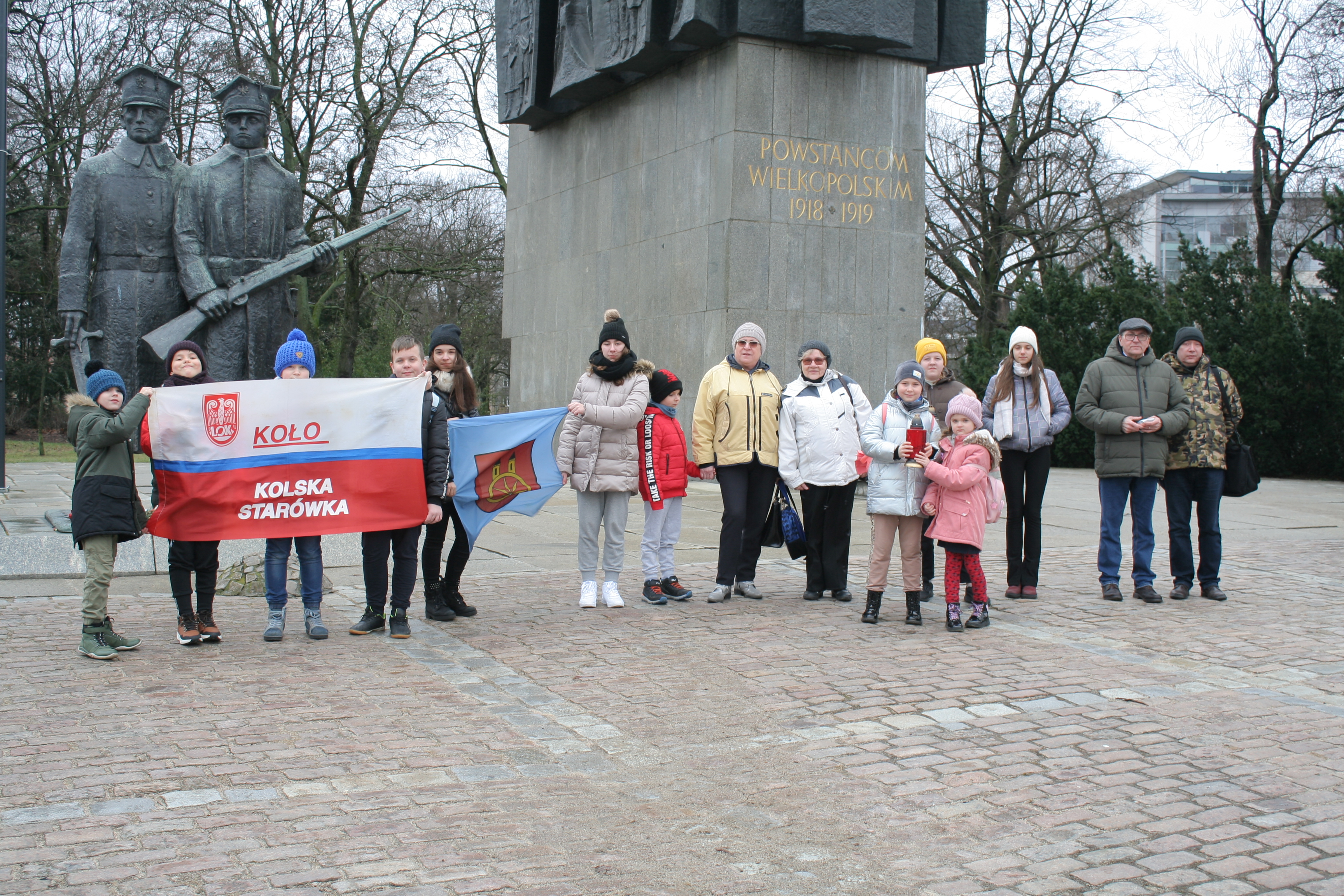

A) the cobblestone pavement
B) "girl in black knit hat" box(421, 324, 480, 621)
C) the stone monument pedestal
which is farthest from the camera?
the stone monument pedestal

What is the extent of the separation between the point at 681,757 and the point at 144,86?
293 inches

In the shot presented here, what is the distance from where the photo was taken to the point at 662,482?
8.29 metres

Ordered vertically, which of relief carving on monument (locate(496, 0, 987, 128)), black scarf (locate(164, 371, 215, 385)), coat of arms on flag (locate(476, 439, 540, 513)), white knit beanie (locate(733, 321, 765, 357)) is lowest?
coat of arms on flag (locate(476, 439, 540, 513))

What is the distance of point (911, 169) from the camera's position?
637 inches

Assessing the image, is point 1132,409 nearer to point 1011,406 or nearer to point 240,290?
point 1011,406

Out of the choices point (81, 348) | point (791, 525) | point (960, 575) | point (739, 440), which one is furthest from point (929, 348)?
point (81, 348)

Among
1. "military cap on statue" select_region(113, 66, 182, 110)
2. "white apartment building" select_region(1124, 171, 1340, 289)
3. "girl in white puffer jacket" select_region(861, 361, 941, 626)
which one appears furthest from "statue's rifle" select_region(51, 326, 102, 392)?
"white apartment building" select_region(1124, 171, 1340, 289)

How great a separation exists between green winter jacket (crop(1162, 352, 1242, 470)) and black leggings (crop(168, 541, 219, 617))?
6403mm

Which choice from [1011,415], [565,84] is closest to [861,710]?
[1011,415]

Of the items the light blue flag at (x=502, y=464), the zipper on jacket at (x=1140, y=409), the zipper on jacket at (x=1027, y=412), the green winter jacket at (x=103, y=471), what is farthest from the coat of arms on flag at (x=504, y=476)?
the zipper on jacket at (x=1140, y=409)

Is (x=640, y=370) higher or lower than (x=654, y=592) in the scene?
higher

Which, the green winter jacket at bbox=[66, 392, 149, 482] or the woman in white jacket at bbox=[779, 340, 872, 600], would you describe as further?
Answer: the woman in white jacket at bbox=[779, 340, 872, 600]

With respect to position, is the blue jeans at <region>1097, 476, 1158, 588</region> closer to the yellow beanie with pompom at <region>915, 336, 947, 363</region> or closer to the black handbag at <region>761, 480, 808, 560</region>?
the yellow beanie with pompom at <region>915, 336, 947, 363</region>

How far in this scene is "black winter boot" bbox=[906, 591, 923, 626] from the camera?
7695mm
